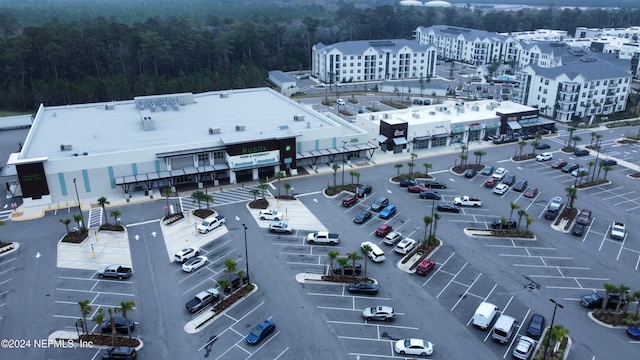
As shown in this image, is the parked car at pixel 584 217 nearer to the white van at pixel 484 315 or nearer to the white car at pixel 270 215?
the white van at pixel 484 315

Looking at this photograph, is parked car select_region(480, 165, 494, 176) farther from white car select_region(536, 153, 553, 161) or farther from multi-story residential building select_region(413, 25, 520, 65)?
multi-story residential building select_region(413, 25, 520, 65)

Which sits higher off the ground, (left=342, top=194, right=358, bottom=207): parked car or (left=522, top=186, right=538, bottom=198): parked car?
(left=342, top=194, right=358, bottom=207): parked car

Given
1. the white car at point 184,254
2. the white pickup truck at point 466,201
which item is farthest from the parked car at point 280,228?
the white pickup truck at point 466,201

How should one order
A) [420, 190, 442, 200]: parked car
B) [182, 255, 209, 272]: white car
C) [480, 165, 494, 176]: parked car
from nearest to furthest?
[182, 255, 209, 272]: white car, [420, 190, 442, 200]: parked car, [480, 165, 494, 176]: parked car

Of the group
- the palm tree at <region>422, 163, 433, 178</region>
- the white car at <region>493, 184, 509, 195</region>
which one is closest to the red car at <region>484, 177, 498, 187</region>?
the white car at <region>493, 184, 509, 195</region>

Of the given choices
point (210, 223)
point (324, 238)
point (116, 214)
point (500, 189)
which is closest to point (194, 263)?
point (210, 223)

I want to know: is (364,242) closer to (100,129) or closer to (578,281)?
(578,281)

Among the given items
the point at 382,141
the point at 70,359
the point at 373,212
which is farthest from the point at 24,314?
the point at 382,141
